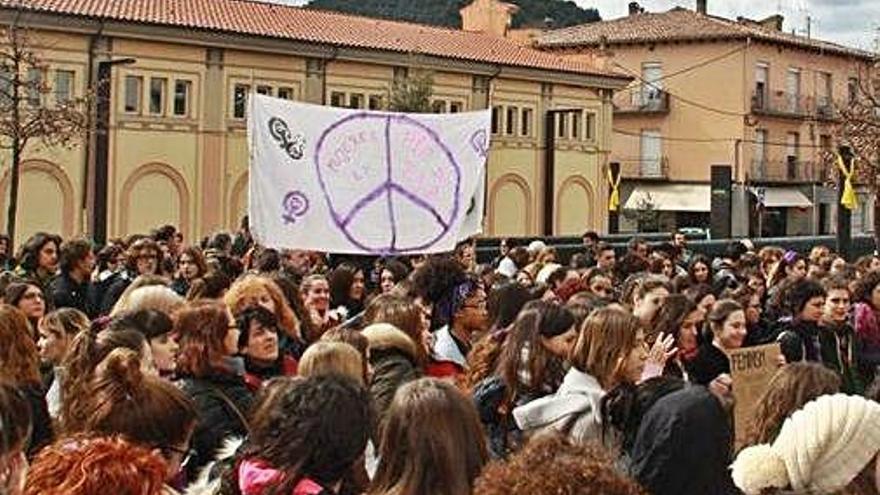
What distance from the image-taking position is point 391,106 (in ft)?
145

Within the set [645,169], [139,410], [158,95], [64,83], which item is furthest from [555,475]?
[645,169]

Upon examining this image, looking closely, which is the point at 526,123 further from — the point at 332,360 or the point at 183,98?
the point at 332,360

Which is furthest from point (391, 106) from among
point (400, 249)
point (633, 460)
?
point (633, 460)

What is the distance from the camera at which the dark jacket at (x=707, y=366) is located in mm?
7816

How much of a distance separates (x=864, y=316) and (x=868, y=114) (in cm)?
2554

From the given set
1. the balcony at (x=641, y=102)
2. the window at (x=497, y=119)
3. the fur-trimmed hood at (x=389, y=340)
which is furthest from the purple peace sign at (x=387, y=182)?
the balcony at (x=641, y=102)

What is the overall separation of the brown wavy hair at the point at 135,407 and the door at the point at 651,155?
6370cm

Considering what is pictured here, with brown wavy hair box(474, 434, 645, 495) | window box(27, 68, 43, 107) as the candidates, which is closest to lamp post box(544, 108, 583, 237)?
window box(27, 68, 43, 107)

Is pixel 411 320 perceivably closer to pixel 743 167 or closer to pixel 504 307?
pixel 504 307

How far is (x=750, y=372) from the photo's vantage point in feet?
24.9

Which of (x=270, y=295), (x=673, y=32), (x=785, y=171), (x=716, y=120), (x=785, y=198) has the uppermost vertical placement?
(x=673, y=32)

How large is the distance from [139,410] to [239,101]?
38.9 metres

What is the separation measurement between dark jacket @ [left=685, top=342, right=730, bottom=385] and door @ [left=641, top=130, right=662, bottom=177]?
60326 millimetres

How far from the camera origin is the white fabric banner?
492 inches
